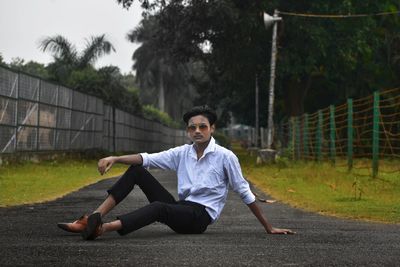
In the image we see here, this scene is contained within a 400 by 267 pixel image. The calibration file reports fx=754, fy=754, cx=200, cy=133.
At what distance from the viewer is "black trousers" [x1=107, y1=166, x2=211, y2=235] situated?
6965 millimetres

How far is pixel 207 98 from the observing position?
51.0 m

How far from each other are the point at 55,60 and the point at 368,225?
44.7m

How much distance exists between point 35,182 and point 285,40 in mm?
21031

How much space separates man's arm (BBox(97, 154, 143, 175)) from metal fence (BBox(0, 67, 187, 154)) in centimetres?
1417

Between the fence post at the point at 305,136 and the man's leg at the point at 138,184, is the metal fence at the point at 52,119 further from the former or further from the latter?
the man's leg at the point at 138,184

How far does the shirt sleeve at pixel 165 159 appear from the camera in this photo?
7.38 m

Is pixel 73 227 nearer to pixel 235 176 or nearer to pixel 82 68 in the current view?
pixel 235 176

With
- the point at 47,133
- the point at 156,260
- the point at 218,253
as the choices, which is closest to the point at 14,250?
the point at 156,260

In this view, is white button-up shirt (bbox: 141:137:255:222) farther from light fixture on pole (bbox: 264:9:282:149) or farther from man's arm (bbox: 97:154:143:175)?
light fixture on pole (bbox: 264:9:282:149)

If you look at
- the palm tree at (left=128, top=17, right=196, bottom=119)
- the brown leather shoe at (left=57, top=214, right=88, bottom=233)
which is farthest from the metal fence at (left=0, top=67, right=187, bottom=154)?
the palm tree at (left=128, top=17, right=196, bottom=119)

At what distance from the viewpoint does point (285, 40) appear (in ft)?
115

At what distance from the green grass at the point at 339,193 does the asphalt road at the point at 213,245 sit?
3.62 ft

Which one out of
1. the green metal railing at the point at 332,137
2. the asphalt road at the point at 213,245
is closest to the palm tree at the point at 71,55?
the green metal railing at the point at 332,137

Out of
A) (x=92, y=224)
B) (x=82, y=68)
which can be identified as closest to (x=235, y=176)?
(x=92, y=224)
